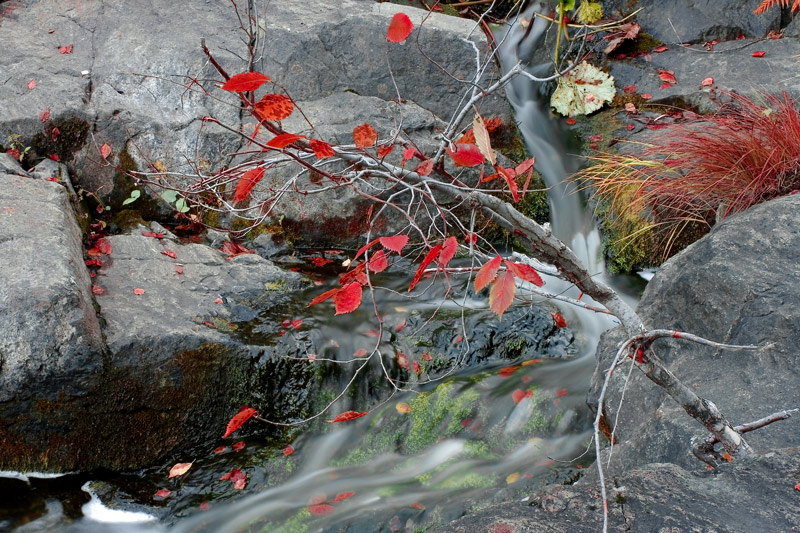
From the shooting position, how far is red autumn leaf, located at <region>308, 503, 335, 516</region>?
3033mm

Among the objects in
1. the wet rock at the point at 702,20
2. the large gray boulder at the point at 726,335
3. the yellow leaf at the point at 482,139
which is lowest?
the large gray boulder at the point at 726,335

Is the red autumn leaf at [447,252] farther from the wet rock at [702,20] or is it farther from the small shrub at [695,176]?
the wet rock at [702,20]

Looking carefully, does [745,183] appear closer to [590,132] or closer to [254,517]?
[590,132]

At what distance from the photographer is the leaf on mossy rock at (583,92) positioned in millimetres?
5965

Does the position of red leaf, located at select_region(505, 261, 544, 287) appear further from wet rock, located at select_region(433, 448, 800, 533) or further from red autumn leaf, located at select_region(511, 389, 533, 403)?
red autumn leaf, located at select_region(511, 389, 533, 403)

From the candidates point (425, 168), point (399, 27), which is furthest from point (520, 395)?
point (399, 27)

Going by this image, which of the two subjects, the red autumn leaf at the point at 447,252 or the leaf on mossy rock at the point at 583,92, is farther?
the leaf on mossy rock at the point at 583,92

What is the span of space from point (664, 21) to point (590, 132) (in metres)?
1.90

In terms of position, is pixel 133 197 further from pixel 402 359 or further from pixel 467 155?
pixel 467 155

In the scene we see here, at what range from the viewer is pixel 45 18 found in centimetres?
568

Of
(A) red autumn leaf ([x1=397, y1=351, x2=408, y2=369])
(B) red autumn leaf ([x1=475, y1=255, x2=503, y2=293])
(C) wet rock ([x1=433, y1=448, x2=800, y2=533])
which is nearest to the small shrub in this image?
(A) red autumn leaf ([x1=397, y1=351, x2=408, y2=369])

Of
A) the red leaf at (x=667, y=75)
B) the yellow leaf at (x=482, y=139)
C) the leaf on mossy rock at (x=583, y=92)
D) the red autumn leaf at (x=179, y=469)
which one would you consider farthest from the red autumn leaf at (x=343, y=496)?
the red leaf at (x=667, y=75)

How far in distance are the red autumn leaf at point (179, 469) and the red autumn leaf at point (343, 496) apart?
0.83m

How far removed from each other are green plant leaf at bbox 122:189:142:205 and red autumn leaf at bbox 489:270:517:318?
4219 millimetres
